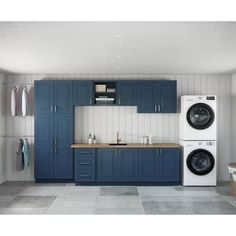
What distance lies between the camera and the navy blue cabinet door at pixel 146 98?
6430 millimetres

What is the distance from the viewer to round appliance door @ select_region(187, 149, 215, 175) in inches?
241

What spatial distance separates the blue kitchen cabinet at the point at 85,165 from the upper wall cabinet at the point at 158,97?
1.44 metres

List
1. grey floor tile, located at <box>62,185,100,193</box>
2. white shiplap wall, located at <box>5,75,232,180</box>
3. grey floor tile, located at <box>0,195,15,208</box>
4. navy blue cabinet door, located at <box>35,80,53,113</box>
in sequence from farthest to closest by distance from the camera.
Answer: white shiplap wall, located at <box>5,75,232,180</box> → navy blue cabinet door, located at <box>35,80,53,113</box> → grey floor tile, located at <box>62,185,100,193</box> → grey floor tile, located at <box>0,195,15,208</box>

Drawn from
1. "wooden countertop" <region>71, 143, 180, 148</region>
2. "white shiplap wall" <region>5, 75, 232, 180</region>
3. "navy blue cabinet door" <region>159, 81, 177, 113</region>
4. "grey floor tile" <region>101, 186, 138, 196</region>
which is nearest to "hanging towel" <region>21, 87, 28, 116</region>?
"white shiplap wall" <region>5, 75, 232, 180</region>

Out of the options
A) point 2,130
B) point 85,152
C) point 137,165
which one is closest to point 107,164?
Result: point 85,152

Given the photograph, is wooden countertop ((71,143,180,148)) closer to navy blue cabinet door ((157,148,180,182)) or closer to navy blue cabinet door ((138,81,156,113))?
navy blue cabinet door ((157,148,180,182))

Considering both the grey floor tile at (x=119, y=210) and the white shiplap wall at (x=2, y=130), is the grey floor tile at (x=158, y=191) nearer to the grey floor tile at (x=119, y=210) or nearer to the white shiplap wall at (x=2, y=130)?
the grey floor tile at (x=119, y=210)

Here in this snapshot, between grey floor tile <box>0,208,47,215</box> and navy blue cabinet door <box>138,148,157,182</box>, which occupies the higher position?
navy blue cabinet door <box>138,148,157,182</box>

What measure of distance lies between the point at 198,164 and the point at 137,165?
1287mm

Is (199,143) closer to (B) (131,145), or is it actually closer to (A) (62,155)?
(B) (131,145)

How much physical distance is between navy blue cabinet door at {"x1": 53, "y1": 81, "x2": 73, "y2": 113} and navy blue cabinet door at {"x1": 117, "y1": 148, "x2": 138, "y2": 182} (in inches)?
58.4
